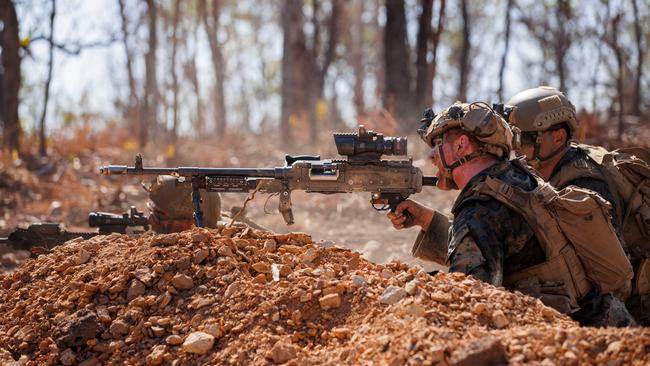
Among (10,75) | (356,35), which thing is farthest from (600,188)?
(356,35)

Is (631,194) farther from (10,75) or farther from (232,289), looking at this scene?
(10,75)

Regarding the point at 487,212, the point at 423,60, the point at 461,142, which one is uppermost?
the point at 423,60

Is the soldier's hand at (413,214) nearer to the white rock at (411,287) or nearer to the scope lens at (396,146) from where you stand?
the scope lens at (396,146)

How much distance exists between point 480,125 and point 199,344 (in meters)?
1.95

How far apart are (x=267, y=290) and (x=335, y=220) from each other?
6.61 meters

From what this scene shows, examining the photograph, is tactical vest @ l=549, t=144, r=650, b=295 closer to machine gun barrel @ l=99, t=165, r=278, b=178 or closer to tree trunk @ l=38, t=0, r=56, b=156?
machine gun barrel @ l=99, t=165, r=278, b=178

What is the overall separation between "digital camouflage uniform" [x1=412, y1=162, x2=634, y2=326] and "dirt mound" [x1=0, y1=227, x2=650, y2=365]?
0.28 m

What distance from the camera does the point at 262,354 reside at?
3.48m

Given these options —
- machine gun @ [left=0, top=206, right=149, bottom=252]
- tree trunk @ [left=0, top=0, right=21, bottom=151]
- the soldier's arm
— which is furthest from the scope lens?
tree trunk @ [left=0, top=0, right=21, bottom=151]

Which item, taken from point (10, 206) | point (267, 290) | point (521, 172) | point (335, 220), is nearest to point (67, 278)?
point (267, 290)

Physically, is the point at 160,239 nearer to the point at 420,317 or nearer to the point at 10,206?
the point at 420,317

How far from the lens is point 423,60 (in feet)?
48.0

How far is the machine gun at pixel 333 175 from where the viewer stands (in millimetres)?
5184

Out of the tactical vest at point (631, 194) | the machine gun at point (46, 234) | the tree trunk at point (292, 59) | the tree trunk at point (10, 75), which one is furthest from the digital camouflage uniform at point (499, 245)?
the tree trunk at point (292, 59)
